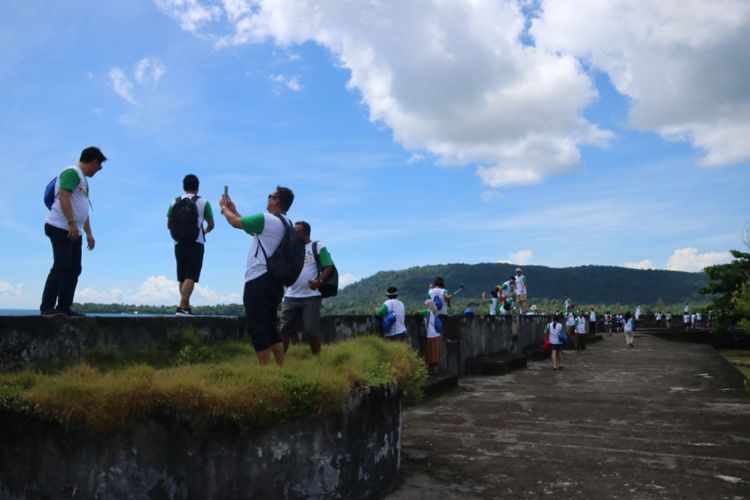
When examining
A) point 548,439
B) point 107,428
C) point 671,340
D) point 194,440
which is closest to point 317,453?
point 194,440

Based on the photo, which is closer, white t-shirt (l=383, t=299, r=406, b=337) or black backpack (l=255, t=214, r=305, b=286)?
black backpack (l=255, t=214, r=305, b=286)

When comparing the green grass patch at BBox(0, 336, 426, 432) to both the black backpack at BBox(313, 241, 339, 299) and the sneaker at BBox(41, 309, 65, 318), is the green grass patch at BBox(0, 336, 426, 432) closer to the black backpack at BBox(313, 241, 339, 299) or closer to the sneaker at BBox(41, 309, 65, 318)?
the sneaker at BBox(41, 309, 65, 318)

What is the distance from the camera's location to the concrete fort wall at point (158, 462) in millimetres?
3602

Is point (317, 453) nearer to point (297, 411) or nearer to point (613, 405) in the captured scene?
point (297, 411)

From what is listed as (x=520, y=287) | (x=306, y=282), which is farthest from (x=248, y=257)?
(x=520, y=287)

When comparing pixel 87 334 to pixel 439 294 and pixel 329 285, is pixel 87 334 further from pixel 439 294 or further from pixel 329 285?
pixel 439 294

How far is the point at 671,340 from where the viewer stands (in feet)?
112

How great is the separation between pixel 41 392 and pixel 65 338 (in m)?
0.97

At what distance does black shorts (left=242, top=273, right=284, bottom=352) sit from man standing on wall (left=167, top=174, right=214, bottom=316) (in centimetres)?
152

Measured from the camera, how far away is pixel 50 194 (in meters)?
→ 5.13

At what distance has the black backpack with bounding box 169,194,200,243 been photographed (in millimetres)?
6164

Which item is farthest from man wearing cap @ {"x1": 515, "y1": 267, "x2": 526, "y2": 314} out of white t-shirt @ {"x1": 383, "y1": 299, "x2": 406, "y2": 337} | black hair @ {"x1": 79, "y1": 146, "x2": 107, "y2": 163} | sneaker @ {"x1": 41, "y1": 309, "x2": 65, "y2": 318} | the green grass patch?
sneaker @ {"x1": 41, "y1": 309, "x2": 65, "y2": 318}

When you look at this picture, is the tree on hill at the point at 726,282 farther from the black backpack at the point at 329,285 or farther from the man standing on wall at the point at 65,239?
the man standing on wall at the point at 65,239

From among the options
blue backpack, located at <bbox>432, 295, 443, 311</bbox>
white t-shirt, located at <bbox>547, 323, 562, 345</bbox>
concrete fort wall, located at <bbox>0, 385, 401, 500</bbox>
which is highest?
blue backpack, located at <bbox>432, 295, 443, 311</bbox>
